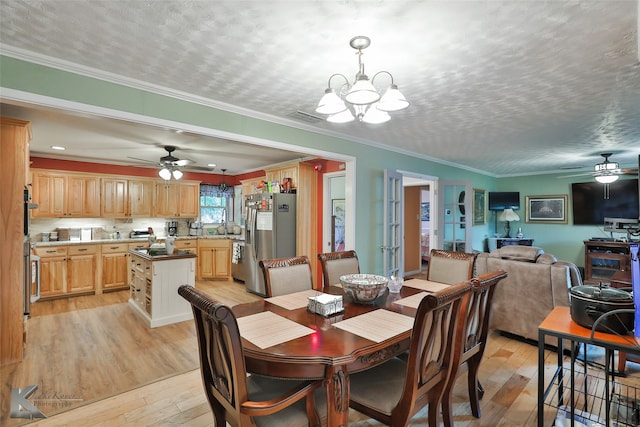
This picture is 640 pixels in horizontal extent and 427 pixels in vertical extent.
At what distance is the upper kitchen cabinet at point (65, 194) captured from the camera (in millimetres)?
5051

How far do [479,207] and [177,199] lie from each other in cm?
687

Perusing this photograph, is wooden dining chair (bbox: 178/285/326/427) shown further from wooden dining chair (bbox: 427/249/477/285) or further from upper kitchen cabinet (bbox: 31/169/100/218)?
upper kitchen cabinet (bbox: 31/169/100/218)

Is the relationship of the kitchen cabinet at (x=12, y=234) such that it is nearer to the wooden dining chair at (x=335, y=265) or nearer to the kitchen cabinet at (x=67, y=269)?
the kitchen cabinet at (x=67, y=269)

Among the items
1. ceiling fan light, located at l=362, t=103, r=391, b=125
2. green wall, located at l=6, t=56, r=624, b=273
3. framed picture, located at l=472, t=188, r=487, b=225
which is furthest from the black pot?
framed picture, located at l=472, t=188, r=487, b=225

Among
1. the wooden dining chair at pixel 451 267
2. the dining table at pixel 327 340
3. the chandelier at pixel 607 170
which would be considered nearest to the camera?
the dining table at pixel 327 340

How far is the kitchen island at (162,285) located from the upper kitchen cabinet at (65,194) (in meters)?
2.15

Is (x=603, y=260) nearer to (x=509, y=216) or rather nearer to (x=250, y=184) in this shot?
(x=509, y=216)

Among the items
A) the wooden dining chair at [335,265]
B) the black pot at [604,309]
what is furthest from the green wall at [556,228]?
the black pot at [604,309]

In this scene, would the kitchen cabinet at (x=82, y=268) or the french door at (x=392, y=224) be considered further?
the kitchen cabinet at (x=82, y=268)

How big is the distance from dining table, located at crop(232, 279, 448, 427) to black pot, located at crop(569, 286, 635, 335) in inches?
32.5

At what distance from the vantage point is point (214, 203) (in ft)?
24.0

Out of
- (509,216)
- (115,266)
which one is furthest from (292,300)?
(509,216)

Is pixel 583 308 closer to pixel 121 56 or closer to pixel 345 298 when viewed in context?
pixel 345 298

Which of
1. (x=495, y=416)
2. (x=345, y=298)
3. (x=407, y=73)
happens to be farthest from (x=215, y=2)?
(x=495, y=416)
